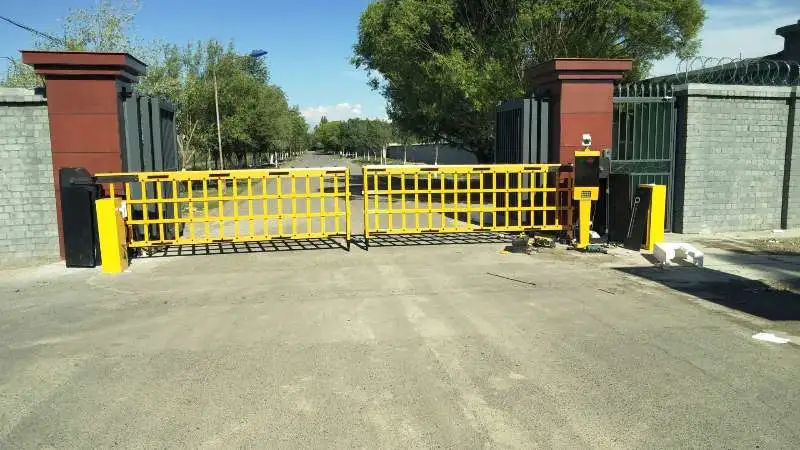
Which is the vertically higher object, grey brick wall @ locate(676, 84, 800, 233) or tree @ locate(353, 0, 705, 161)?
tree @ locate(353, 0, 705, 161)

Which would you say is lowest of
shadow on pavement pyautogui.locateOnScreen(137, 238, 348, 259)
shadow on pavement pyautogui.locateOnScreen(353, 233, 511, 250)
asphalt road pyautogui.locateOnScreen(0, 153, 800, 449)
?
asphalt road pyautogui.locateOnScreen(0, 153, 800, 449)

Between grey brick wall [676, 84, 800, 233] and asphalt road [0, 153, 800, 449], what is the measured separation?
5313 mm

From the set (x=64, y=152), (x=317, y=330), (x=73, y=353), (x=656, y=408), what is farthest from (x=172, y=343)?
(x=64, y=152)

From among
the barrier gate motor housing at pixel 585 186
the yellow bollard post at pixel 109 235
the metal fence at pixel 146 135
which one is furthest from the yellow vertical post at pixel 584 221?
the metal fence at pixel 146 135

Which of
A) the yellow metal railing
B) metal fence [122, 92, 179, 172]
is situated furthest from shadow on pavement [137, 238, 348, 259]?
metal fence [122, 92, 179, 172]

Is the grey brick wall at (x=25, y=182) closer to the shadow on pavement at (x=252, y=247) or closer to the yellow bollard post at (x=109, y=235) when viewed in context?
the yellow bollard post at (x=109, y=235)

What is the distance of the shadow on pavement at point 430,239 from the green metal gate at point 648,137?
3185 millimetres

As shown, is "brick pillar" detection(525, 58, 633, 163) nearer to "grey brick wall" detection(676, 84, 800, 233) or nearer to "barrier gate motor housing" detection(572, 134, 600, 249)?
"barrier gate motor housing" detection(572, 134, 600, 249)

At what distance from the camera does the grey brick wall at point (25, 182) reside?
10586 millimetres

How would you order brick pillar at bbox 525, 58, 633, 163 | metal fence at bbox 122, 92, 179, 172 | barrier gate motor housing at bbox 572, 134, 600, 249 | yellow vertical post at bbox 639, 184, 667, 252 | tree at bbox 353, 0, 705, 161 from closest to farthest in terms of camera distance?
yellow vertical post at bbox 639, 184, 667, 252 → metal fence at bbox 122, 92, 179, 172 → barrier gate motor housing at bbox 572, 134, 600, 249 → brick pillar at bbox 525, 58, 633, 163 → tree at bbox 353, 0, 705, 161

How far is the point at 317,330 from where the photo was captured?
651 centimetres

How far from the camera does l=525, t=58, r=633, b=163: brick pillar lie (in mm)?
11922

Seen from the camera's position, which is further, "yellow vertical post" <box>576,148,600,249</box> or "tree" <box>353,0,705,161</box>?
"tree" <box>353,0,705,161</box>

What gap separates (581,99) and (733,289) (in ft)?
16.9
